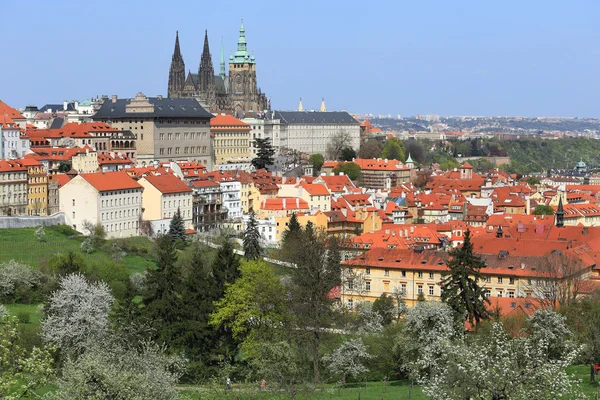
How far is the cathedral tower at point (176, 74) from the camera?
537 ft

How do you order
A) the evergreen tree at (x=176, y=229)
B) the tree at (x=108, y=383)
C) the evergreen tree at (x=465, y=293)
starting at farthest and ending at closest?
the evergreen tree at (x=176, y=229) < the evergreen tree at (x=465, y=293) < the tree at (x=108, y=383)

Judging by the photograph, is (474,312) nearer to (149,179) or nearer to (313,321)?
(313,321)

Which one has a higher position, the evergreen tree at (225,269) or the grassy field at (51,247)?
the evergreen tree at (225,269)

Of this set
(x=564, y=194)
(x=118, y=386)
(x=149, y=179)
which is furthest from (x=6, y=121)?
(x=118, y=386)

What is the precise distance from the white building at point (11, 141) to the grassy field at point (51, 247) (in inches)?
645

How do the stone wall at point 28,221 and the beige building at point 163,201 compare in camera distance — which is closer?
the stone wall at point 28,221

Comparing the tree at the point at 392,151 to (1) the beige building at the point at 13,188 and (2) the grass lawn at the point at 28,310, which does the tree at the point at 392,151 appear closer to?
(1) the beige building at the point at 13,188

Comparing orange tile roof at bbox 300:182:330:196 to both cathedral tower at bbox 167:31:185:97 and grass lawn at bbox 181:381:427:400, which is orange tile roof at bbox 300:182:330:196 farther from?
cathedral tower at bbox 167:31:185:97

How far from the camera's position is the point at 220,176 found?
101 m

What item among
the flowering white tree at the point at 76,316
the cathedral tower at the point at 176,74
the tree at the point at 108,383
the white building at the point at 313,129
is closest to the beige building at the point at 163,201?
the flowering white tree at the point at 76,316

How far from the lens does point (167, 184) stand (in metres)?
90.4

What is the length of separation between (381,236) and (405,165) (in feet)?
201

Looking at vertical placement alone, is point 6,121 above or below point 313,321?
above

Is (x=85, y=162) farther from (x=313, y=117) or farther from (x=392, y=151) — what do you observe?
(x=313, y=117)
